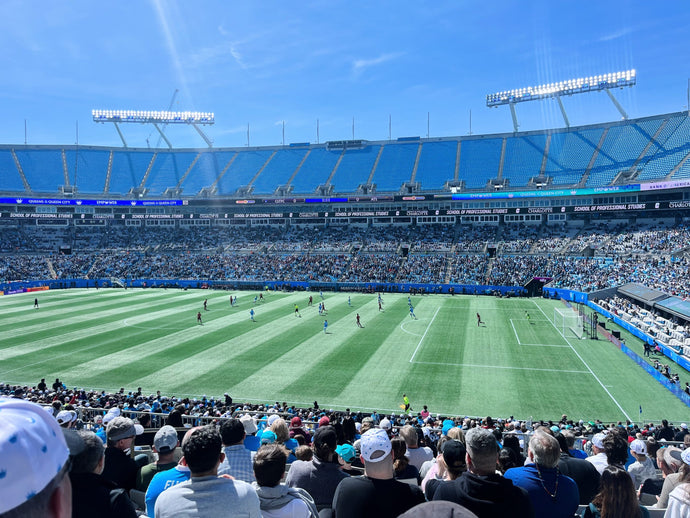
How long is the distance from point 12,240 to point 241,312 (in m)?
55.4

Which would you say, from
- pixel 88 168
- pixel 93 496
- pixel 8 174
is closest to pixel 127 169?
pixel 88 168

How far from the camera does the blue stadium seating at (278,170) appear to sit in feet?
275

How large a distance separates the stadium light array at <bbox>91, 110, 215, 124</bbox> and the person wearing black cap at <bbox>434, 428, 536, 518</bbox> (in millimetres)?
100930

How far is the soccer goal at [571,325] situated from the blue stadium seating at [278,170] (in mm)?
57445

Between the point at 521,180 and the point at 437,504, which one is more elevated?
the point at 521,180

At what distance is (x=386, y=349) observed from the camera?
29.0m

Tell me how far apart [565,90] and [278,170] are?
173ft

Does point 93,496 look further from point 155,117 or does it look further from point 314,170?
point 155,117

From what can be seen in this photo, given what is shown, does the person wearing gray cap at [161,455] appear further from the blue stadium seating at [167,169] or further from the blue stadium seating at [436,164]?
the blue stadium seating at [167,169]

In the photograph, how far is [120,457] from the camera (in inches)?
213

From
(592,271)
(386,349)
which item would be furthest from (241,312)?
(592,271)

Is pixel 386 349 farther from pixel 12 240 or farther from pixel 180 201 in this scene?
pixel 12 240

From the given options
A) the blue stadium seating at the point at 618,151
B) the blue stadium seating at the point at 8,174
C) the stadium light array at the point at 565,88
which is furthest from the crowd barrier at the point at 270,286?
the stadium light array at the point at 565,88

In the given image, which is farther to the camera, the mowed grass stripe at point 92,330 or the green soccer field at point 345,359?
the mowed grass stripe at point 92,330
